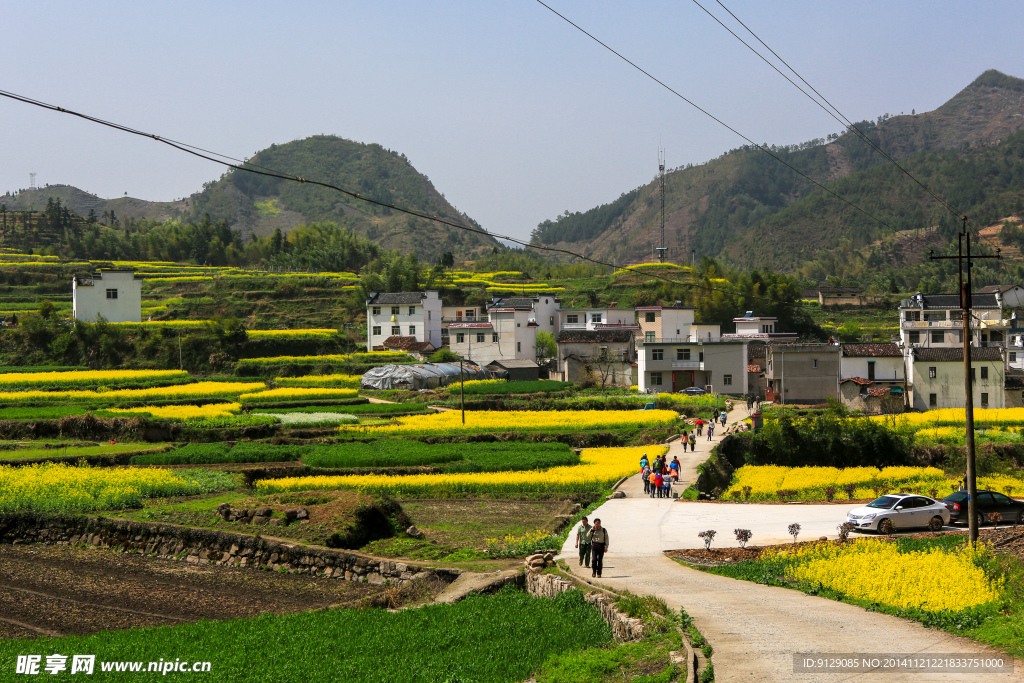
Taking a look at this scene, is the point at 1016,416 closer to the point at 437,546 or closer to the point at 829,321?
the point at 437,546

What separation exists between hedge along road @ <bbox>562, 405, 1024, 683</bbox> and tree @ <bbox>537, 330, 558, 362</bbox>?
56.5 m

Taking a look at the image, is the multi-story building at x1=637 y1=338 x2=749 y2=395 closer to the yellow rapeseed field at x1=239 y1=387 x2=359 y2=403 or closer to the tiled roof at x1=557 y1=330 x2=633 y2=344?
the tiled roof at x1=557 y1=330 x2=633 y2=344

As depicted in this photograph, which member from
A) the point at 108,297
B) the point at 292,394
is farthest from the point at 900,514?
the point at 108,297

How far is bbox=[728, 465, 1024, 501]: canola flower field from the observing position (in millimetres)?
30109

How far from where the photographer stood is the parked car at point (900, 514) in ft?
70.1

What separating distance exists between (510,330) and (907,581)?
64.4m

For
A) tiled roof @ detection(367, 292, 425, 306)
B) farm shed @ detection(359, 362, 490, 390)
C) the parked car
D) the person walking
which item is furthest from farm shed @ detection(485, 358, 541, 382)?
the person walking

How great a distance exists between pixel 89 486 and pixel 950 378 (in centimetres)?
5388

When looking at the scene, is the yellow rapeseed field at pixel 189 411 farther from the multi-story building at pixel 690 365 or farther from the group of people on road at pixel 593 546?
the group of people on road at pixel 593 546

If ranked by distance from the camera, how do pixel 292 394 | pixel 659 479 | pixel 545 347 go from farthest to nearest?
pixel 545 347 < pixel 292 394 < pixel 659 479

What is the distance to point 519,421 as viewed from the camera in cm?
4656

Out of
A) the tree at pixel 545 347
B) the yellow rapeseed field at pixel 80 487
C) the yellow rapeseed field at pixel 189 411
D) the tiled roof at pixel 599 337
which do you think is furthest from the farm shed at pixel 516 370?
the yellow rapeseed field at pixel 80 487

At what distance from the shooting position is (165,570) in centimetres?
2003

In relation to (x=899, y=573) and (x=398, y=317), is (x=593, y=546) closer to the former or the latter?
(x=899, y=573)
